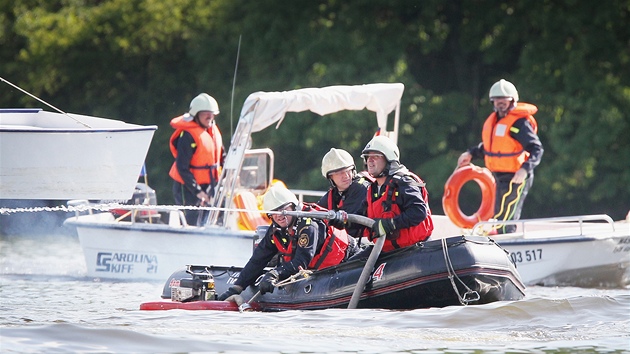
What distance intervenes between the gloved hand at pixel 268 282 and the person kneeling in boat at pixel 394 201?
68 centimetres

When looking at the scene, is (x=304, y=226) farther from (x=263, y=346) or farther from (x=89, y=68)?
(x=89, y=68)

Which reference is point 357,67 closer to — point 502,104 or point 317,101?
point 317,101

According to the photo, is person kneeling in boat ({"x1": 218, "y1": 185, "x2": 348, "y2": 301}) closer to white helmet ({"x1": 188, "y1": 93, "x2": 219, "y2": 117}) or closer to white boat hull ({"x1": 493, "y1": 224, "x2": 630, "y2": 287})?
white boat hull ({"x1": 493, "y1": 224, "x2": 630, "y2": 287})

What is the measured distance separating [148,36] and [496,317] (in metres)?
15.5

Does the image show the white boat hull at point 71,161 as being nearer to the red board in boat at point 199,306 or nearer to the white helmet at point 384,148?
the red board in boat at point 199,306

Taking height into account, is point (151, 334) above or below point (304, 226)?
below

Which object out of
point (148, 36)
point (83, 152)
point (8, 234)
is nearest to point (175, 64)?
point (148, 36)

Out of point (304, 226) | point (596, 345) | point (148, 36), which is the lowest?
point (596, 345)

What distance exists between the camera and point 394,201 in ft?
33.4

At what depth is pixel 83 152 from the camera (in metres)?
12.5

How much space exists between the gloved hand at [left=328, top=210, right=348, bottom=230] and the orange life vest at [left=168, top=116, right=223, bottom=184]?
4165mm

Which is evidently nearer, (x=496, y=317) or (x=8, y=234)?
(x=496, y=317)

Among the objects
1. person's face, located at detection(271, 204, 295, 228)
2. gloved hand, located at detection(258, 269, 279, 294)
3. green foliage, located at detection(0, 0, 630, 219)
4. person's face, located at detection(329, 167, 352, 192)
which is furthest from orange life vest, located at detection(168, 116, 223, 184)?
green foliage, located at detection(0, 0, 630, 219)

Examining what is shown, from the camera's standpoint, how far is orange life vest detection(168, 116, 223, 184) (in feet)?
46.6
